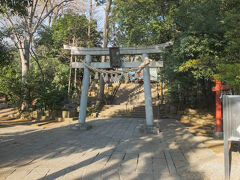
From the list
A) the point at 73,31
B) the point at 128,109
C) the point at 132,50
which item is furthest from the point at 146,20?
the point at 73,31

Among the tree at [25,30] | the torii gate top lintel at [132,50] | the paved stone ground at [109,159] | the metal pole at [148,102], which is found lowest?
the paved stone ground at [109,159]

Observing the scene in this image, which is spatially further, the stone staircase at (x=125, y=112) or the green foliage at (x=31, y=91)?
the stone staircase at (x=125, y=112)

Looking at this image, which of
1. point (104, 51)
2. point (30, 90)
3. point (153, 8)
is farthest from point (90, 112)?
point (153, 8)

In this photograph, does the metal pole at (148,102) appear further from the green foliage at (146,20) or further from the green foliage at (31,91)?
the green foliage at (31,91)

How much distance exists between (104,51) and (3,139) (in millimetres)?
4849

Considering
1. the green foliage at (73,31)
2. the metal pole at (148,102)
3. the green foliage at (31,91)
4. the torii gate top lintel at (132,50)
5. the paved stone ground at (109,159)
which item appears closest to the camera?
the paved stone ground at (109,159)

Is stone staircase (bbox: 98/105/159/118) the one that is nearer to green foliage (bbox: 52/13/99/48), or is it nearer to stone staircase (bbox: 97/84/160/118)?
stone staircase (bbox: 97/84/160/118)

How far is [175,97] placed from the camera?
1263 cm

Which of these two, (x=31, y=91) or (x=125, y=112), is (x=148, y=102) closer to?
(x=125, y=112)

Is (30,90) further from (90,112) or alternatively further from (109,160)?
(109,160)

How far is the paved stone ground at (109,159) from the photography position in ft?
10.7

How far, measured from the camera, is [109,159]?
4.04 meters

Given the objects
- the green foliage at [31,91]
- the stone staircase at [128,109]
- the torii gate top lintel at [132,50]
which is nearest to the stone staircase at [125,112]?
the stone staircase at [128,109]

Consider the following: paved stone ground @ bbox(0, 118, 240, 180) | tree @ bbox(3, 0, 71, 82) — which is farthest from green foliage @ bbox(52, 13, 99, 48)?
paved stone ground @ bbox(0, 118, 240, 180)
